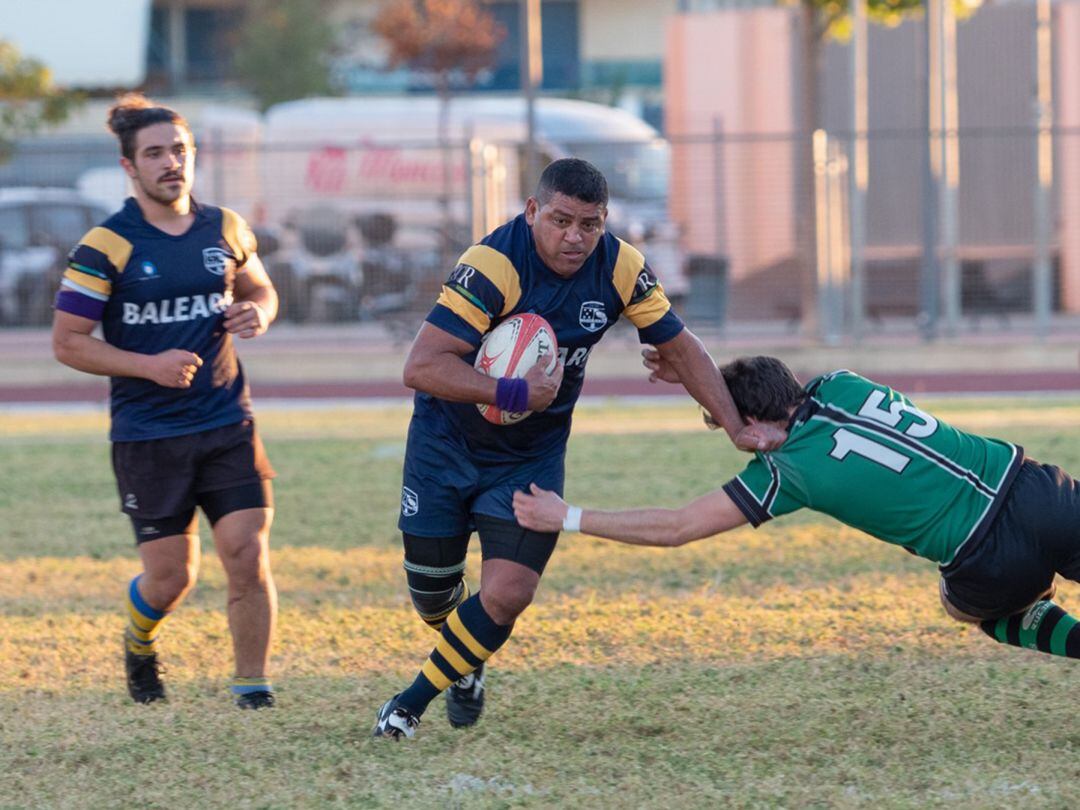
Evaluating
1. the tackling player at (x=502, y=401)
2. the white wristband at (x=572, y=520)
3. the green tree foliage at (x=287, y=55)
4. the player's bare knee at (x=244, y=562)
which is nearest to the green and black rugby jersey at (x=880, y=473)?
the tackling player at (x=502, y=401)

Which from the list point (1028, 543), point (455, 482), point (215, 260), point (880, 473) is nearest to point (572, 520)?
point (455, 482)

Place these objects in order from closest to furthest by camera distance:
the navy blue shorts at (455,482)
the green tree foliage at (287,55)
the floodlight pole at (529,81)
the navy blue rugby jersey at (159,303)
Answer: the navy blue shorts at (455,482) < the navy blue rugby jersey at (159,303) < the floodlight pole at (529,81) < the green tree foliage at (287,55)

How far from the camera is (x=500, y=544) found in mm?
5332

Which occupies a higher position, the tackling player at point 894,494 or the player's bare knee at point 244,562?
the tackling player at point 894,494

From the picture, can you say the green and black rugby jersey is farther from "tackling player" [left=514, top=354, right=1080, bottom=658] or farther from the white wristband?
the white wristband

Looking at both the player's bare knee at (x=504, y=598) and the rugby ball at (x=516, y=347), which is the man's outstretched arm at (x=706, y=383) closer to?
the rugby ball at (x=516, y=347)

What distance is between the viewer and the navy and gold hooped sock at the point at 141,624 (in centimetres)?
Answer: 603

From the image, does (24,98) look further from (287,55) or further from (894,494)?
(894,494)

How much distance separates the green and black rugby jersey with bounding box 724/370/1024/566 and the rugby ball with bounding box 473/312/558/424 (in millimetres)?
729

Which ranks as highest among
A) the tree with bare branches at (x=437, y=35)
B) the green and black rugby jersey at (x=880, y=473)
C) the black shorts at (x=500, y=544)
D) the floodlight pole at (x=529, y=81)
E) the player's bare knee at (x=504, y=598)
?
the tree with bare branches at (x=437, y=35)

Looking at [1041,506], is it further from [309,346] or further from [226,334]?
[309,346]

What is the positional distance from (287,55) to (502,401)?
133 feet

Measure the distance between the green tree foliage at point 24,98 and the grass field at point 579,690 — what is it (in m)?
19.5

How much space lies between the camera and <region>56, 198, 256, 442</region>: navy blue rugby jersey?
5.72m
